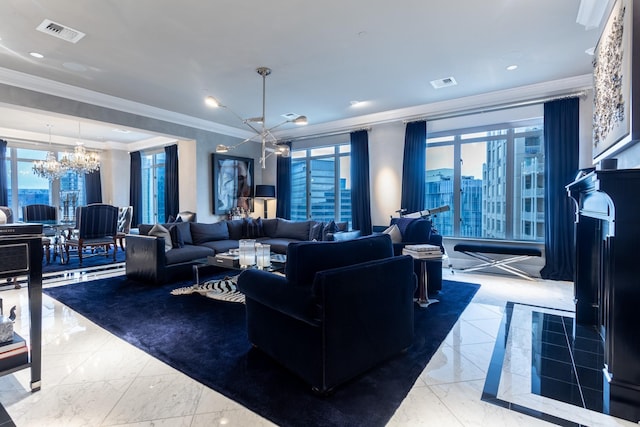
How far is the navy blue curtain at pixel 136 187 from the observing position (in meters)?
9.51

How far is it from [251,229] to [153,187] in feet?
16.5

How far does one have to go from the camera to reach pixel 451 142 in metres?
5.86

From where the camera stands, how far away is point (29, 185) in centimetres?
842

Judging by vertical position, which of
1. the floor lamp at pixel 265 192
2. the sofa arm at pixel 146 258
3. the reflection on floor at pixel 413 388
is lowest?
the reflection on floor at pixel 413 388

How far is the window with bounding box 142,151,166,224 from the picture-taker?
30.6 ft

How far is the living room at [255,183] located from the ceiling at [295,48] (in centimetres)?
13

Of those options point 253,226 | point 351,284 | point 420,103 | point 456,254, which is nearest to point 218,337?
point 351,284

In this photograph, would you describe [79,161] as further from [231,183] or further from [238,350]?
[238,350]

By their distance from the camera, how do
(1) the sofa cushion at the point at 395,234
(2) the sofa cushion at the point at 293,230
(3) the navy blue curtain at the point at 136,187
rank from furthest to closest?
(3) the navy blue curtain at the point at 136,187
(2) the sofa cushion at the point at 293,230
(1) the sofa cushion at the point at 395,234

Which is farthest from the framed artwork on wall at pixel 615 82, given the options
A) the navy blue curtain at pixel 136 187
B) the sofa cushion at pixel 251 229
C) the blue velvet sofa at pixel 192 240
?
the navy blue curtain at pixel 136 187

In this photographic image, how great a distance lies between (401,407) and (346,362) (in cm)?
39

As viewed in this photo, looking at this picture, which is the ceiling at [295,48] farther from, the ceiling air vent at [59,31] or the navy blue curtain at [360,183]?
the navy blue curtain at [360,183]

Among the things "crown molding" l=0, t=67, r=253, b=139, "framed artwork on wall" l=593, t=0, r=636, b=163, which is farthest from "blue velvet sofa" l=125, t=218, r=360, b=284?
"framed artwork on wall" l=593, t=0, r=636, b=163

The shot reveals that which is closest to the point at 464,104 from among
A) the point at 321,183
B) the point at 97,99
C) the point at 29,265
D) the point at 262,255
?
the point at 321,183
